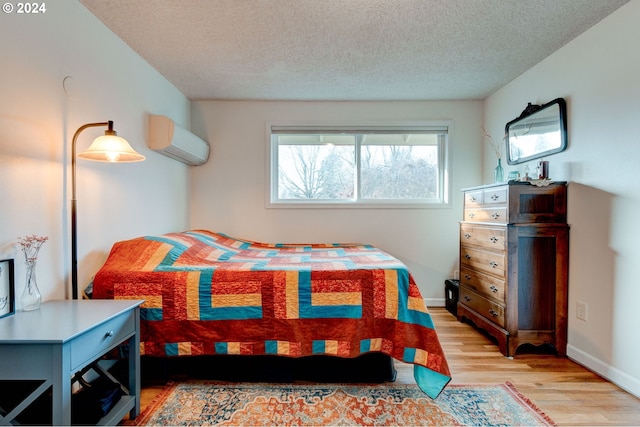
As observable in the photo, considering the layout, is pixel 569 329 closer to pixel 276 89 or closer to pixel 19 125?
pixel 276 89

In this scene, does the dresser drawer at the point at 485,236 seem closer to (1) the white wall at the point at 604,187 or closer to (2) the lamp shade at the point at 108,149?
(1) the white wall at the point at 604,187

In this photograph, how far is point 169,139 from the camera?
2473 millimetres

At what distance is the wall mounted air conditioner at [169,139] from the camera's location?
2467 millimetres

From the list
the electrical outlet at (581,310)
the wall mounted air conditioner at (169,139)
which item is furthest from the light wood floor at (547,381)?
the wall mounted air conditioner at (169,139)

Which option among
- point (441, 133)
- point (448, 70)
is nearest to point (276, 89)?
point (448, 70)

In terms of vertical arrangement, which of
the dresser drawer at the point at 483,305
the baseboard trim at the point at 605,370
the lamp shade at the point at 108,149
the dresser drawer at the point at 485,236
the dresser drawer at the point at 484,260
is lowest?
the baseboard trim at the point at 605,370

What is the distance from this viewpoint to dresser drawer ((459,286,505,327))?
2.21m

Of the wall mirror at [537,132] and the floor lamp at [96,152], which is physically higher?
the wall mirror at [537,132]

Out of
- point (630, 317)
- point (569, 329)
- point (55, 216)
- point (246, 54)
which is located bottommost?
point (569, 329)

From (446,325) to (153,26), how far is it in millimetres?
3298

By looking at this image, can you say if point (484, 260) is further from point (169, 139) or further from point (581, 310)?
point (169, 139)

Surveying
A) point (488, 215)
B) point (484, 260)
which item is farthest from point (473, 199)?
point (484, 260)

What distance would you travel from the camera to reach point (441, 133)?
3.35 m

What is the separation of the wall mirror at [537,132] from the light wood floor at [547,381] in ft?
5.13
